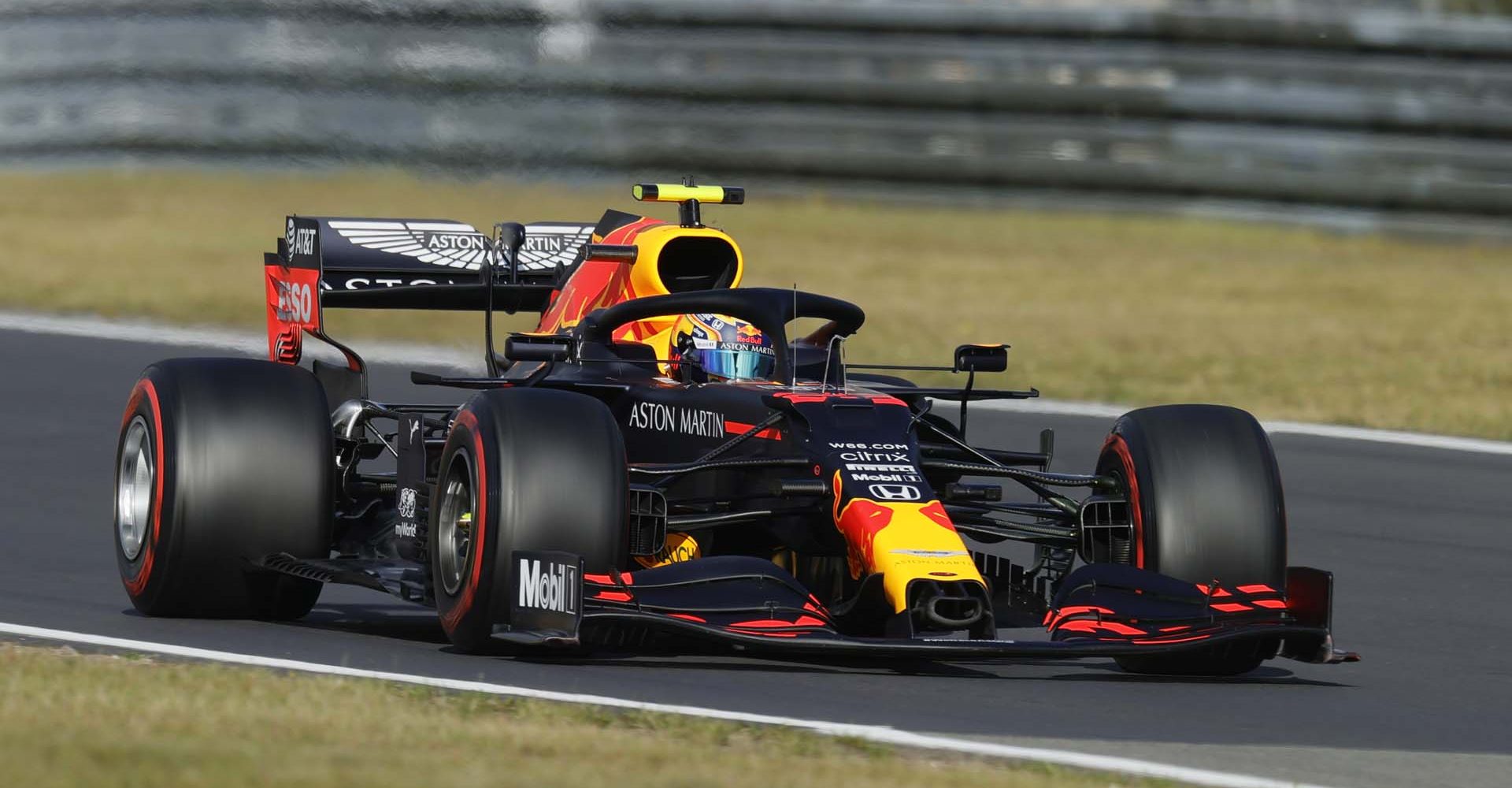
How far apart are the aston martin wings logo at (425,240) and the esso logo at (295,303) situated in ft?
1.00

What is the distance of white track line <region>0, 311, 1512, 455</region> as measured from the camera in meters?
14.0

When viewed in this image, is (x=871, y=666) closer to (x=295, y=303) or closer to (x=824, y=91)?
(x=295, y=303)

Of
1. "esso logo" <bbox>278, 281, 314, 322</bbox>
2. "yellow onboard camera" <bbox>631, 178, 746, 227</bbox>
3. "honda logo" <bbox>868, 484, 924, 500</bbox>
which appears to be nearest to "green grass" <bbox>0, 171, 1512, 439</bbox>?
"yellow onboard camera" <bbox>631, 178, 746, 227</bbox>

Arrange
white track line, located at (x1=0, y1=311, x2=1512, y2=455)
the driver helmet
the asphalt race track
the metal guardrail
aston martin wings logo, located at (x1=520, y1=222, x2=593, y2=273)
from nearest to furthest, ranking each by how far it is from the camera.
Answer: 1. the asphalt race track
2. the driver helmet
3. aston martin wings logo, located at (x1=520, y1=222, x2=593, y2=273)
4. white track line, located at (x1=0, y1=311, x2=1512, y2=455)
5. the metal guardrail

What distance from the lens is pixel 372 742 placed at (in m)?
5.90

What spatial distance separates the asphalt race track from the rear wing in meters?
1.21

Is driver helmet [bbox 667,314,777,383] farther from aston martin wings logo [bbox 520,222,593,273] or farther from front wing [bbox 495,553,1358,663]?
aston martin wings logo [bbox 520,222,593,273]

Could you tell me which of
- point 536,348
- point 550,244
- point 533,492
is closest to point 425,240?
point 550,244

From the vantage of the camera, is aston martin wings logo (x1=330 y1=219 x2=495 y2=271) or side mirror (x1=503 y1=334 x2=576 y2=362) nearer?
side mirror (x1=503 y1=334 x2=576 y2=362)

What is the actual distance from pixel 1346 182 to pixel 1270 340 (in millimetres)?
3373

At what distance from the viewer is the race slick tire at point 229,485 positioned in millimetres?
8570

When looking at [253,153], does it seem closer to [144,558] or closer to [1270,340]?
[1270,340]

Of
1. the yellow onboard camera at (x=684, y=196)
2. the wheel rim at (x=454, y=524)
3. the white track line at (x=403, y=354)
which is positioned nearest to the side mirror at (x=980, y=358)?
the yellow onboard camera at (x=684, y=196)

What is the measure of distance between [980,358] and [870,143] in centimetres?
1273
